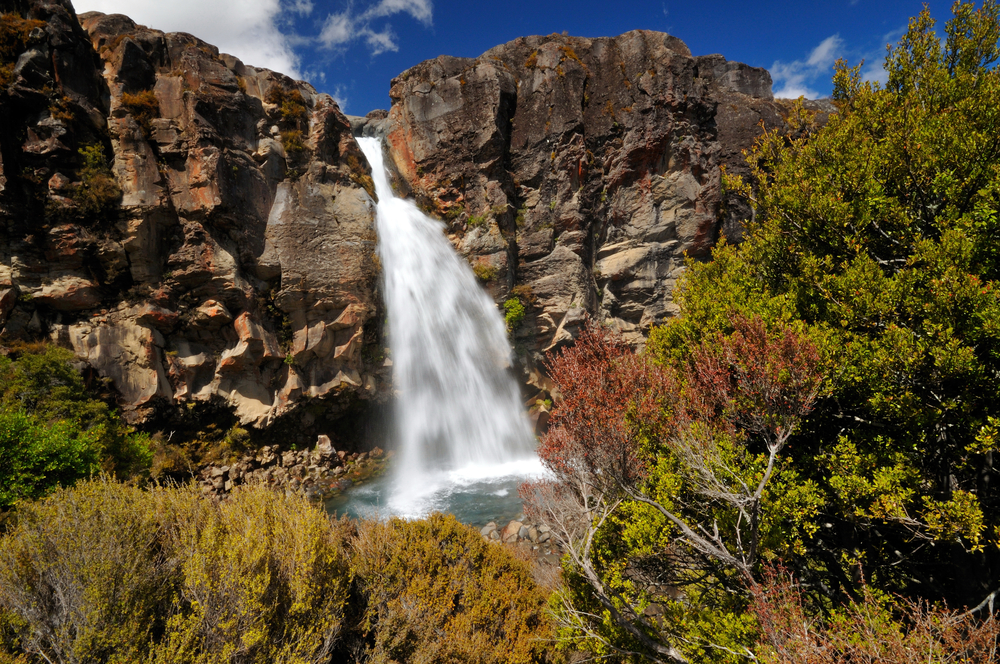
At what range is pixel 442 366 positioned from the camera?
24.2 metres

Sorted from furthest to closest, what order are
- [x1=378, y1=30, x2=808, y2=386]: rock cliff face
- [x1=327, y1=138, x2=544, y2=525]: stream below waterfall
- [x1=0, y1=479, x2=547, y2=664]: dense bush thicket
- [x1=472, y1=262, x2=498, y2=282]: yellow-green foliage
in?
[x1=378, y1=30, x2=808, y2=386]: rock cliff face < [x1=472, y1=262, x2=498, y2=282]: yellow-green foliage < [x1=327, y1=138, x2=544, y2=525]: stream below waterfall < [x1=0, y1=479, x2=547, y2=664]: dense bush thicket

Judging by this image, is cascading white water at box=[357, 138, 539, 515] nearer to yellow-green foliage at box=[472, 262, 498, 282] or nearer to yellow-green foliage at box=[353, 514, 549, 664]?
yellow-green foliage at box=[472, 262, 498, 282]

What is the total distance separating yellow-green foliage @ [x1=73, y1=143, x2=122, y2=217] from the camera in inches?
664

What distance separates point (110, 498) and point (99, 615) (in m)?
2.77

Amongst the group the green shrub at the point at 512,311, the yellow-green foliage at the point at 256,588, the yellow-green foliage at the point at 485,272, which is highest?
the yellow-green foliage at the point at 485,272

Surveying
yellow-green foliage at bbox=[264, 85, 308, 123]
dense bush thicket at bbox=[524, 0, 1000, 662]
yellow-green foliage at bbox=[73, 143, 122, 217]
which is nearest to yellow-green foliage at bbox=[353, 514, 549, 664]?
dense bush thicket at bbox=[524, 0, 1000, 662]

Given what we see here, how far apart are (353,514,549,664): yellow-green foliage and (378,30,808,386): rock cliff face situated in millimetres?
17671

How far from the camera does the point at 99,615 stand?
5.51 metres

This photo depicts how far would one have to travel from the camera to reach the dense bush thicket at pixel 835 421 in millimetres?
5250

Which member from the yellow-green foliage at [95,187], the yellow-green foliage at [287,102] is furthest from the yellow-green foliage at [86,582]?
the yellow-green foliage at [287,102]

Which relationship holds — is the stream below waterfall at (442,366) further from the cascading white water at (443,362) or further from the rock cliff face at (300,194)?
the rock cliff face at (300,194)

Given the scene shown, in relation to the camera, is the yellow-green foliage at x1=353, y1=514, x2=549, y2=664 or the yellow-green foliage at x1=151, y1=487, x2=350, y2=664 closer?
the yellow-green foliage at x1=151, y1=487, x2=350, y2=664

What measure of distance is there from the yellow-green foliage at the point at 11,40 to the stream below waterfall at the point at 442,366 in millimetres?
14974

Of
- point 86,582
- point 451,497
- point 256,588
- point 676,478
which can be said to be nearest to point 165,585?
point 86,582
